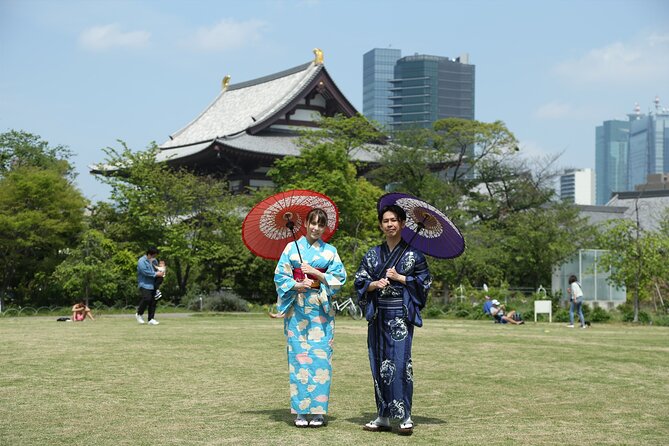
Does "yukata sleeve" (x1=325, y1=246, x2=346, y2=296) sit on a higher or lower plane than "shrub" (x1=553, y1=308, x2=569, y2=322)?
higher

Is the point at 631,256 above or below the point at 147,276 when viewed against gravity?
above

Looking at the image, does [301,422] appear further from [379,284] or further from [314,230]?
[314,230]

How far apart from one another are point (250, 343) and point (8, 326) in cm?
751

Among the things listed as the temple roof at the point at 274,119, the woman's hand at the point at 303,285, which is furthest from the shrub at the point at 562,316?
the woman's hand at the point at 303,285

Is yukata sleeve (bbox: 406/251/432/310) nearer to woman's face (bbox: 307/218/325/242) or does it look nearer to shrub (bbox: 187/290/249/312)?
woman's face (bbox: 307/218/325/242)

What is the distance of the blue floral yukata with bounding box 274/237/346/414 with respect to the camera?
7.43 metres

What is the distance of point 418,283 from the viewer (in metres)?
7.40

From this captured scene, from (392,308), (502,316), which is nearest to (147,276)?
(502,316)

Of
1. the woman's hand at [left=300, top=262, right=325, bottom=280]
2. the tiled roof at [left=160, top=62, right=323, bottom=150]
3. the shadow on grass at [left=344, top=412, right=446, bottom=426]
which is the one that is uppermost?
the tiled roof at [left=160, top=62, right=323, bottom=150]

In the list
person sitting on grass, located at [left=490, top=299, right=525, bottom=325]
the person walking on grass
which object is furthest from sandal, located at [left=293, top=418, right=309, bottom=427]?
person sitting on grass, located at [left=490, top=299, right=525, bottom=325]

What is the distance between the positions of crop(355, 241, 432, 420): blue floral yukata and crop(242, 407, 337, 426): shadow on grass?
0.71 m

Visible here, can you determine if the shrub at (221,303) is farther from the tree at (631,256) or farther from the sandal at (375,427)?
the sandal at (375,427)

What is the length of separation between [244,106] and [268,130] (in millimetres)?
7046

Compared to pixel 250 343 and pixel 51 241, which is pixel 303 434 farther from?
pixel 51 241
